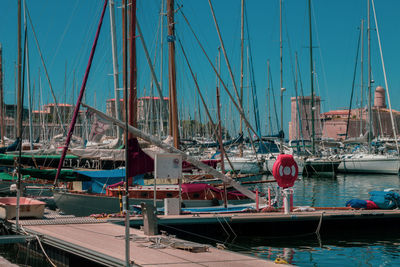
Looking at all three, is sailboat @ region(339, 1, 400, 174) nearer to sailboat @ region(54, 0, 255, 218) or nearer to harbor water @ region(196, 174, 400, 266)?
sailboat @ region(54, 0, 255, 218)

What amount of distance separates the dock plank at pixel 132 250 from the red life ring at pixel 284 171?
21.4 ft

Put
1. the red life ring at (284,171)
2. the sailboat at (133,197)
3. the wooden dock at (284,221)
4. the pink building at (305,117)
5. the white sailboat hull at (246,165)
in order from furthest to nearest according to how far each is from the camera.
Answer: the pink building at (305,117)
the white sailboat hull at (246,165)
the sailboat at (133,197)
the red life ring at (284,171)
the wooden dock at (284,221)

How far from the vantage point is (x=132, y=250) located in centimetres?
1277

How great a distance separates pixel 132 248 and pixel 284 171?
8463mm

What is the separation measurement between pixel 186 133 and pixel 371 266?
65975mm

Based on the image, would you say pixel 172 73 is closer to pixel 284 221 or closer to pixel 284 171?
pixel 284 171

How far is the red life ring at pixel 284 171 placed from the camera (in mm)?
19844

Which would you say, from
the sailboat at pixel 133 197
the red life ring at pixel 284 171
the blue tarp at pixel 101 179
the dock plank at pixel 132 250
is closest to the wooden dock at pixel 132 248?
the dock plank at pixel 132 250

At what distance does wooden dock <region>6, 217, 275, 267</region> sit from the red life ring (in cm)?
643

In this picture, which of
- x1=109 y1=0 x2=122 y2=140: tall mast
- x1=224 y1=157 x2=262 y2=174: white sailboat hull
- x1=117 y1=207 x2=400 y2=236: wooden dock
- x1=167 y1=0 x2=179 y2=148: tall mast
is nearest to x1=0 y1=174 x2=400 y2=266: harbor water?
x1=117 y1=207 x2=400 y2=236: wooden dock

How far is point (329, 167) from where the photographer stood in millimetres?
55844

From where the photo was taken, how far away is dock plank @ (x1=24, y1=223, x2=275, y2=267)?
461 inches

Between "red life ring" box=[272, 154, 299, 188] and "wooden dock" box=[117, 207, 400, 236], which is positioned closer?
"wooden dock" box=[117, 207, 400, 236]

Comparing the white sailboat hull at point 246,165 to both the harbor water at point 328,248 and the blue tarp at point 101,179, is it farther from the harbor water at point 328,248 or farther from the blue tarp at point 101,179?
the harbor water at point 328,248
